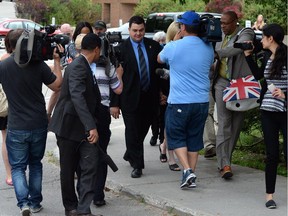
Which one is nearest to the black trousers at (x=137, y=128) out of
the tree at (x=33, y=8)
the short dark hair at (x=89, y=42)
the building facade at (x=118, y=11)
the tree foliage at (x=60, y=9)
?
the short dark hair at (x=89, y=42)

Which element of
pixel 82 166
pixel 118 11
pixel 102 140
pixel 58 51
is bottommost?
pixel 118 11

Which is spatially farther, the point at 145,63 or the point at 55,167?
the point at 55,167

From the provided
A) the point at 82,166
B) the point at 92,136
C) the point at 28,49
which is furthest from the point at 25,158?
the point at 28,49

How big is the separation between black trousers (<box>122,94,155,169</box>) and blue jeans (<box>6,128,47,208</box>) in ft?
5.18

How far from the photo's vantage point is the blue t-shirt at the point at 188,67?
713 centimetres

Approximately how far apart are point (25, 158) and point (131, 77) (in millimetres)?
1884

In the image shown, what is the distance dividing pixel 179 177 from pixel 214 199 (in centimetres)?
122

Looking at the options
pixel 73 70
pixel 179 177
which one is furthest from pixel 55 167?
pixel 73 70

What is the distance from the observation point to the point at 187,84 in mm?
7172

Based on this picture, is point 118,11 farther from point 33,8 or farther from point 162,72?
point 162,72

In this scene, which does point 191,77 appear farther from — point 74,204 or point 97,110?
point 74,204

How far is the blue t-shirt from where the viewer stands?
7.13 m

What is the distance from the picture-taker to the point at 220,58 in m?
7.75

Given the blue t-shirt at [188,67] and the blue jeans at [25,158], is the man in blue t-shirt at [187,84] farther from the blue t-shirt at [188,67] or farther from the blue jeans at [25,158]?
the blue jeans at [25,158]
